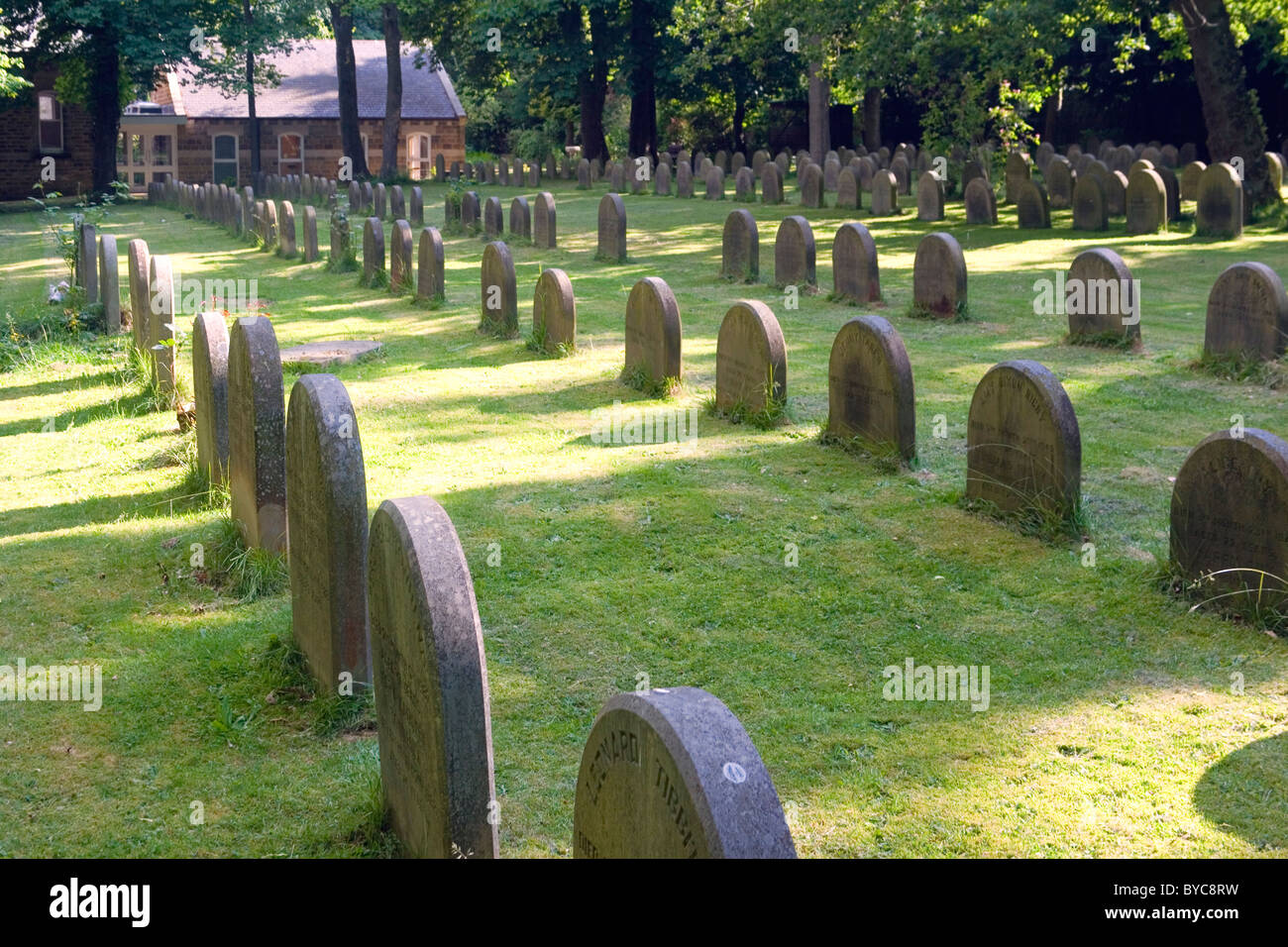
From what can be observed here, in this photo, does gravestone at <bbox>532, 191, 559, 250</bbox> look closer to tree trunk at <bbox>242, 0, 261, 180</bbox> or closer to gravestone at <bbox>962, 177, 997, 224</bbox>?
gravestone at <bbox>962, 177, 997, 224</bbox>

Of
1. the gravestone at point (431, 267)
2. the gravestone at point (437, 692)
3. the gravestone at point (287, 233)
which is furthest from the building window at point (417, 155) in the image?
the gravestone at point (437, 692)

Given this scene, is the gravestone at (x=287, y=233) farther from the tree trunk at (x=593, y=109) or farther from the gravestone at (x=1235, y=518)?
the tree trunk at (x=593, y=109)

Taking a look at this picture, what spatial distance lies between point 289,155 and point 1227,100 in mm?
34759

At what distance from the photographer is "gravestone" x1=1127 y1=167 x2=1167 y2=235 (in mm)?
Answer: 18594

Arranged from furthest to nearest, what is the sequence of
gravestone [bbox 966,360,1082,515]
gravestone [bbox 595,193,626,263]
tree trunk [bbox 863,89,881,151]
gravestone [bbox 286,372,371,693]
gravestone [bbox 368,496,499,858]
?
tree trunk [bbox 863,89,881,151]
gravestone [bbox 595,193,626,263]
gravestone [bbox 966,360,1082,515]
gravestone [bbox 286,372,371,693]
gravestone [bbox 368,496,499,858]

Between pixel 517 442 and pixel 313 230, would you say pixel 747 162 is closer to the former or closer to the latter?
pixel 313 230

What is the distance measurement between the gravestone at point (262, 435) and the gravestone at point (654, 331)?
403 centimetres

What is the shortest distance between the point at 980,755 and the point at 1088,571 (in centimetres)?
195

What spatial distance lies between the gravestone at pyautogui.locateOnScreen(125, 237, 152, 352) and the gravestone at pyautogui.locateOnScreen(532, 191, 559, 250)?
1016 centimetres

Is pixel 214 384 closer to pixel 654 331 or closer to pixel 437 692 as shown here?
pixel 654 331

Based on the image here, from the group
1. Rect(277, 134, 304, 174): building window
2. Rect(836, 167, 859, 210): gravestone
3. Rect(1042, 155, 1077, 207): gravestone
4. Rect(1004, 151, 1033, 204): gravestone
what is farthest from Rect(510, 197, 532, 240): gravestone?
Rect(277, 134, 304, 174): building window

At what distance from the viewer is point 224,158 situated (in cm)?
4628

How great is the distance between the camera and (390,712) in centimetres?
390

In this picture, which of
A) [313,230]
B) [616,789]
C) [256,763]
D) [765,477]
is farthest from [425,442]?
[313,230]
